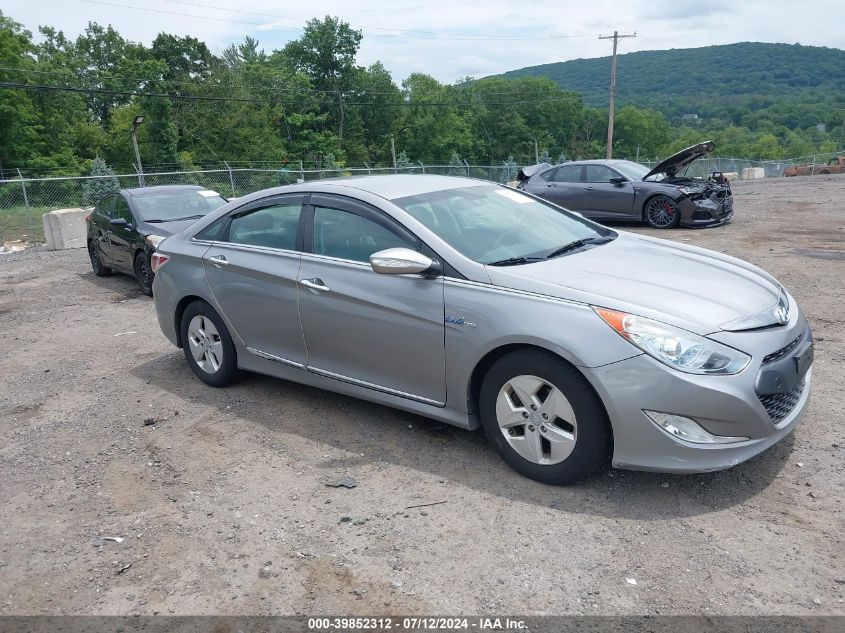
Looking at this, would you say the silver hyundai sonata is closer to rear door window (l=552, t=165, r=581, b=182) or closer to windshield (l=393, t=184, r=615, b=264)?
windshield (l=393, t=184, r=615, b=264)

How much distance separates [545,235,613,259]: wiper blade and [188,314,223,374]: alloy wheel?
107 inches

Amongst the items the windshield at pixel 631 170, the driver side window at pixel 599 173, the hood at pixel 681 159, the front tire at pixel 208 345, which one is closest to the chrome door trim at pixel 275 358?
the front tire at pixel 208 345

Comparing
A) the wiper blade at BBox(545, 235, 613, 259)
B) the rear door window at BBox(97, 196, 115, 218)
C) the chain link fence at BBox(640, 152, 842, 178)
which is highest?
the wiper blade at BBox(545, 235, 613, 259)

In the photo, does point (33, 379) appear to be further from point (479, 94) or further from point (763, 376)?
point (479, 94)

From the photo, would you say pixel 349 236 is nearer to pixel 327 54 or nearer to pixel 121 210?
pixel 121 210

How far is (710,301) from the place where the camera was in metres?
3.64

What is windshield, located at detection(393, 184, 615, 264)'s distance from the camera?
4.20m

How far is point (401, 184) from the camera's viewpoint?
4.84 meters

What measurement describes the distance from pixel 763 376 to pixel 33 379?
19.6 ft

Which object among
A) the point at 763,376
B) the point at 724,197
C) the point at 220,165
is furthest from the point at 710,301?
the point at 220,165

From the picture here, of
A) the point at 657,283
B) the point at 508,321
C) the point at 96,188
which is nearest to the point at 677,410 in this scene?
the point at 657,283

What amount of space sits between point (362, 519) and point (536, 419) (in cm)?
104

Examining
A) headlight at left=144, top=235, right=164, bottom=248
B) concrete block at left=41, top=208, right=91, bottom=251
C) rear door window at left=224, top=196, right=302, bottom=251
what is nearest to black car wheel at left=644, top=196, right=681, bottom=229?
headlight at left=144, top=235, right=164, bottom=248

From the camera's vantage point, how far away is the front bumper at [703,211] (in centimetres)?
1382
